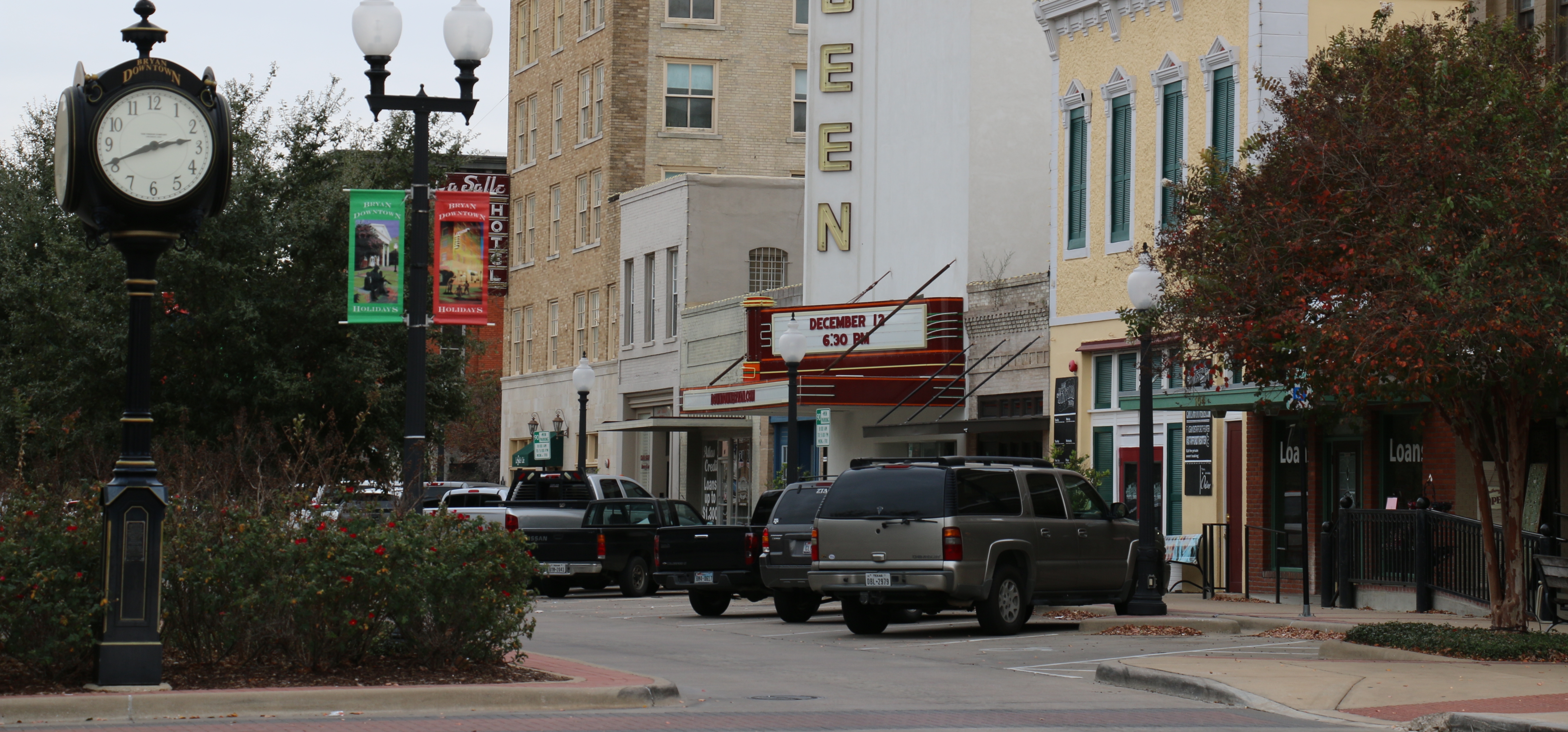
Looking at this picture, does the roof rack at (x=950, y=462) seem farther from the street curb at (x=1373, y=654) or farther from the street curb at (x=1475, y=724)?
the street curb at (x=1475, y=724)

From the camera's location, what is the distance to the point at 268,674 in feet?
43.3

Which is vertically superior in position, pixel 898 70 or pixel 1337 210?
pixel 898 70

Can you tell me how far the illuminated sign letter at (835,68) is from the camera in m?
39.0

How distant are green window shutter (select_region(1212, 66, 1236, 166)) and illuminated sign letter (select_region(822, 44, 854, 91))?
12.7 m

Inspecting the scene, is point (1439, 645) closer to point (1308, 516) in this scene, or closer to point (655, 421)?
point (1308, 516)

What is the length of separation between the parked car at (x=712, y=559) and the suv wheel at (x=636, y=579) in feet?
16.5

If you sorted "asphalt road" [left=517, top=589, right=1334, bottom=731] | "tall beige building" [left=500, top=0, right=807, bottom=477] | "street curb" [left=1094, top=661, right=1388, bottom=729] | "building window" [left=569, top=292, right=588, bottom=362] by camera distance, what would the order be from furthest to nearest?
1. "building window" [left=569, top=292, right=588, bottom=362]
2. "tall beige building" [left=500, top=0, right=807, bottom=477]
3. "street curb" [left=1094, top=661, right=1388, bottom=729]
4. "asphalt road" [left=517, top=589, right=1334, bottom=731]

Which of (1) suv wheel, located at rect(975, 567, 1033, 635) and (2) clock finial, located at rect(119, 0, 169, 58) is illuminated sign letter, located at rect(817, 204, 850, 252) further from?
(2) clock finial, located at rect(119, 0, 169, 58)

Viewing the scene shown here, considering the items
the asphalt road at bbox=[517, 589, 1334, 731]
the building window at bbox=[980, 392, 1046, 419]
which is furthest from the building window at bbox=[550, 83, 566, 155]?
the asphalt road at bbox=[517, 589, 1334, 731]

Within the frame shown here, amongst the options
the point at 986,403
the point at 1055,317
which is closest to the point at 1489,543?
the point at 1055,317

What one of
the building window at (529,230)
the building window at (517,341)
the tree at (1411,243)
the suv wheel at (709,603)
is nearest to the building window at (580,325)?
the building window at (529,230)

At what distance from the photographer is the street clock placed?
1256 centimetres

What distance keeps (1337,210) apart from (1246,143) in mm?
2295

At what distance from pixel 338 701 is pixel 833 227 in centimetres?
2760
